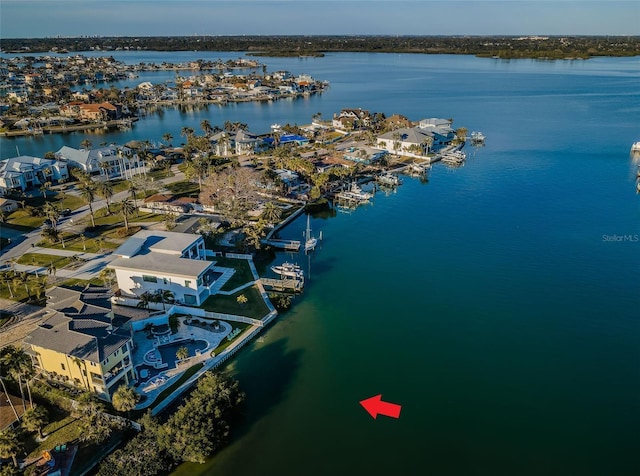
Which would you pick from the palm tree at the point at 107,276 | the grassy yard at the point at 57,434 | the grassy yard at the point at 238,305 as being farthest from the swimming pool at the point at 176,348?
the palm tree at the point at 107,276

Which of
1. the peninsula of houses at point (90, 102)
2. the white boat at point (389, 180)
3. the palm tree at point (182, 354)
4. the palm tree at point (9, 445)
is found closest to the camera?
the palm tree at point (9, 445)

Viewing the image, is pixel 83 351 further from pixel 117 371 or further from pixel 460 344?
pixel 460 344

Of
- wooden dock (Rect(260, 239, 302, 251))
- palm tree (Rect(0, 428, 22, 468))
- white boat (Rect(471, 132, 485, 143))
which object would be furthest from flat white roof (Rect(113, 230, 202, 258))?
white boat (Rect(471, 132, 485, 143))

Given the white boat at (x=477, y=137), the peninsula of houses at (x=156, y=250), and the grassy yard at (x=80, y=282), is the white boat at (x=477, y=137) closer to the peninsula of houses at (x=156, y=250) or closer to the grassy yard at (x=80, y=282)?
the peninsula of houses at (x=156, y=250)

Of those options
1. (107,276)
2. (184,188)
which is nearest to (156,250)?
(107,276)

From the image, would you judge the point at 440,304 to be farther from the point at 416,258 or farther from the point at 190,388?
the point at 190,388

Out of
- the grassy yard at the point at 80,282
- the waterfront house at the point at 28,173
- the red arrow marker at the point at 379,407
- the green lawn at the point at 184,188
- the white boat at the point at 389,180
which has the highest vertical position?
the waterfront house at the point at 28,173
